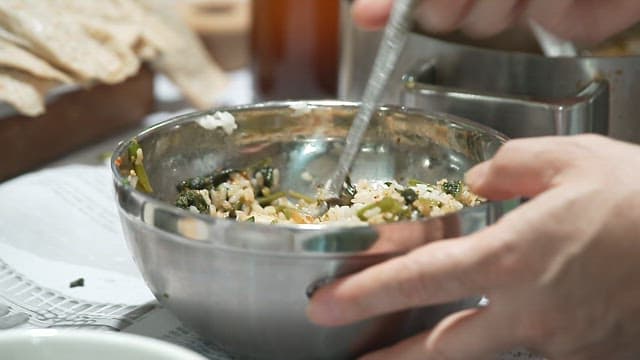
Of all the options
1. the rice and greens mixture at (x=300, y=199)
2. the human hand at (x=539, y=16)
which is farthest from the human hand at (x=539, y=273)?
the human hand at (x=539, y=16)

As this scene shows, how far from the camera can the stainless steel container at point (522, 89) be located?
931 mm

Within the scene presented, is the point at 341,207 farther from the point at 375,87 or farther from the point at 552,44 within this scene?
the point at 552,44

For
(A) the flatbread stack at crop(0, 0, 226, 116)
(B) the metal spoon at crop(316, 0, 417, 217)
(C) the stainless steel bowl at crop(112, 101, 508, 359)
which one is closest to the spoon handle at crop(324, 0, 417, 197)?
(B) the metal spoon at crop(316, 0, 417, 217)

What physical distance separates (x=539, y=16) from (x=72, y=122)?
0.68m

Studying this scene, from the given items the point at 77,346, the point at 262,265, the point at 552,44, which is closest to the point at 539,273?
the point at 262,265

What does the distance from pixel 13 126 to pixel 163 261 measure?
1.92ft

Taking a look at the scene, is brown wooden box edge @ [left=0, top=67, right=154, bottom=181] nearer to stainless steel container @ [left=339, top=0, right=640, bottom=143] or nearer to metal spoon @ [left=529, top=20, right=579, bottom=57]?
stainless steel container @ [left=339, top=0, right=640, bottom=143]

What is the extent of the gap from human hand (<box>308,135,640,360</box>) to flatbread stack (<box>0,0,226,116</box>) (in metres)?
0.68

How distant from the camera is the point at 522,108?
94 centimetres

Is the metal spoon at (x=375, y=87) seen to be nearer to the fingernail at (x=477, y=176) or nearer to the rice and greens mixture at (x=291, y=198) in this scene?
the rice and greens mixture at (x=291, y=198)

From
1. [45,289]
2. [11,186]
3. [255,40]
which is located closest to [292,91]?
[255,40]

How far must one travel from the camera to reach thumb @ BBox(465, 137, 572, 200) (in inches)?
25.6

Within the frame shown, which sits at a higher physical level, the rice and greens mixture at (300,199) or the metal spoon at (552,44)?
the metal spoon at (552,44)

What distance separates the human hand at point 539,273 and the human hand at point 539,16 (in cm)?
36
